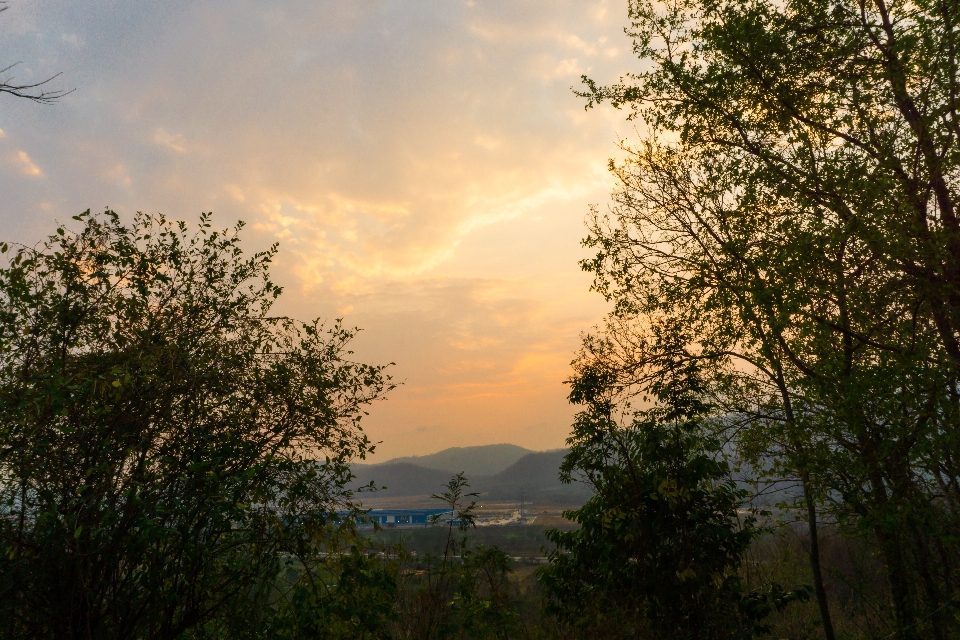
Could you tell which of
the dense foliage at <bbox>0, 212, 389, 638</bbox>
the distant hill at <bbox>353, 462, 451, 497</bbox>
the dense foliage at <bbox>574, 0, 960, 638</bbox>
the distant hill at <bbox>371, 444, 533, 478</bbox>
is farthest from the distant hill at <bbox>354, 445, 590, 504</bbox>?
the dense foliage at <bbox>0, 212, 389, 638</bbox>

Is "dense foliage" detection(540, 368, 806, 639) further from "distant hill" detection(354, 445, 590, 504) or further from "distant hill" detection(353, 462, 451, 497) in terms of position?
"distant hill" detection(353, 462, 451, 497)

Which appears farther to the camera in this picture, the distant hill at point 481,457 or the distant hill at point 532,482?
the distant hill at point 481,457

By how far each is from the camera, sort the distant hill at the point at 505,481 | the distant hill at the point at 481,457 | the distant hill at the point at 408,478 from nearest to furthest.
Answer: the distant hill at the point at 505,481 < the distant hill at the point at 408,478 < the distant hill at the point at 481,457

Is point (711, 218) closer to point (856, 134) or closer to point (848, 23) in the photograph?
point (856, 134)

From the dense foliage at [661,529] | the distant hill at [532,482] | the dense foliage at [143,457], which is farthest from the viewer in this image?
the distant hill at [532,482]

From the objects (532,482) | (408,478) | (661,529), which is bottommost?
(532,482)

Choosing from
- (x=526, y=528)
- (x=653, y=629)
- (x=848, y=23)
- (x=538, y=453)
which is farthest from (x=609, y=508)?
(x=538, y=453)

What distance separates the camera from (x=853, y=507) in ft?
30.6

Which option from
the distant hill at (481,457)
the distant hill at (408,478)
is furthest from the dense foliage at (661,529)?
the distant hill at (481,457)

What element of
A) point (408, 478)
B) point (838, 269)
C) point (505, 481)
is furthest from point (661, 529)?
point (505, 481)

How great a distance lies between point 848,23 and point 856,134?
177 centimetres

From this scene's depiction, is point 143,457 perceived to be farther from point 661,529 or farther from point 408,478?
point 408,478

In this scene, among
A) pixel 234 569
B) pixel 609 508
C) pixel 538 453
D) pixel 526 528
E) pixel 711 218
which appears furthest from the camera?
pixel 538 453

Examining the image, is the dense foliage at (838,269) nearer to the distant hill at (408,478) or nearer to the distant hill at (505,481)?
the distant hill at (505,481)
